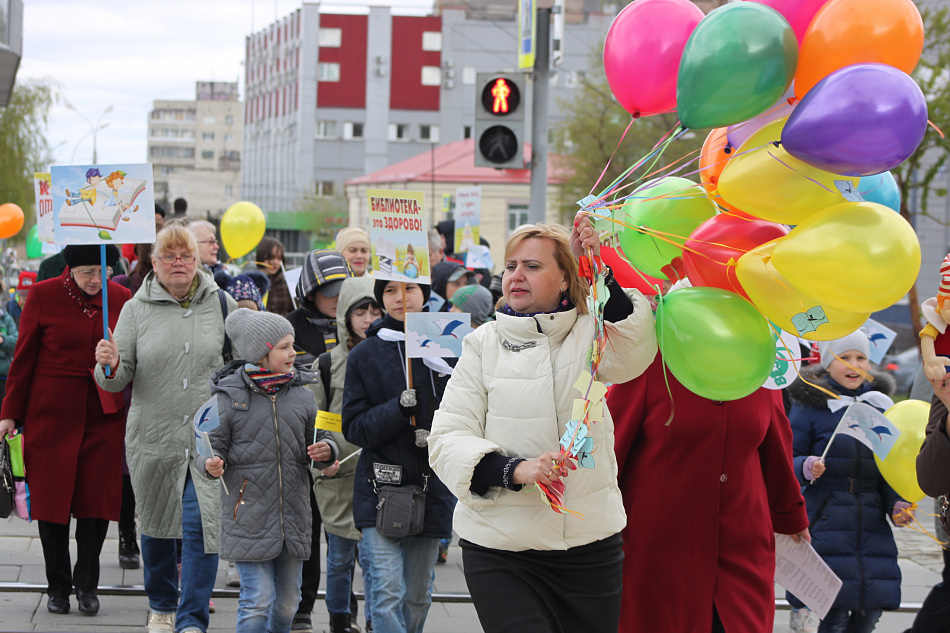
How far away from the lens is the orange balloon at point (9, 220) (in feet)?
45.8

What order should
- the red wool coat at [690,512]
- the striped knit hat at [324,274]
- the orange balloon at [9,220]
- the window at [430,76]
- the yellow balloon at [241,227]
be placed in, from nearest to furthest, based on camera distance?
1. the red wool coat at [690,512]
2. the striped knit hat at [324,274]
3. the yellow balloon at [241,227]
4. the orange balloon at [9,220]
5. the window at [430,76]

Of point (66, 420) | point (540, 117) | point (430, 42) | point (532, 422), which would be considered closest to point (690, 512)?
point (532, 422)

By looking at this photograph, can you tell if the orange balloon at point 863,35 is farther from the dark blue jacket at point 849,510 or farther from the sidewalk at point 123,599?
the sidewalk at point 123,599

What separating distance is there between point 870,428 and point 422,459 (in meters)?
2.16

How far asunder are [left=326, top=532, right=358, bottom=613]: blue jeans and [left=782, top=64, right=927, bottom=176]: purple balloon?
3.60 metres

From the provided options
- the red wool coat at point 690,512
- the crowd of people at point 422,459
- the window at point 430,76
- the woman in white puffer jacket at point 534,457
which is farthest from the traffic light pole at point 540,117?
the window at point 430,76

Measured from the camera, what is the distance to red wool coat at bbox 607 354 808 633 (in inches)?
156

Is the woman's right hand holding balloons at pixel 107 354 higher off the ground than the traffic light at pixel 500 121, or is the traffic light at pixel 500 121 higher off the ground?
the traffic light at pixel 500 121

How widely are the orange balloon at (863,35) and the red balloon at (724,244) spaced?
0.59 meters

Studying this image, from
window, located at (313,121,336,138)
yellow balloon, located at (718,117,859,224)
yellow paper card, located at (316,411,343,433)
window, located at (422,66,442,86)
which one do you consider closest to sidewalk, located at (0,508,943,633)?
yellow paper card, located at (316,411,343,433)

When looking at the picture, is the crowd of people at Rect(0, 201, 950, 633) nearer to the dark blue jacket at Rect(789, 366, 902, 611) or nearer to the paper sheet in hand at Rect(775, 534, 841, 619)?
the dark blue jacket at Rect(789, 366, 902, 611)

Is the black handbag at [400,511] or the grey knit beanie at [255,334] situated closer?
the black handbag at [400,511]

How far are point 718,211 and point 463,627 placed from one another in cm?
322

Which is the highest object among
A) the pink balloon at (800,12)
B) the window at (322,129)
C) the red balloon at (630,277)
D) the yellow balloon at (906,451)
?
the window at (322,129)
